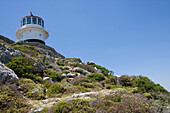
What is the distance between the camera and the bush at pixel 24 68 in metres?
11.8

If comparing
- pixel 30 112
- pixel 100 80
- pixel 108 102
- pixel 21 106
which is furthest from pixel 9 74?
pixel 100 80

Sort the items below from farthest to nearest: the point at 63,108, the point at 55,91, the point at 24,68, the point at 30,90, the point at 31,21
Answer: the point at 31,21
the point at 24,68
the point at 55,91
the point at 30,90
the point at 63,108

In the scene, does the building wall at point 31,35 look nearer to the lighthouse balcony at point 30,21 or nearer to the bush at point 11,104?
the lighthouse balcony at point 30,21

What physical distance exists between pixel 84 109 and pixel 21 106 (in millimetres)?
3306

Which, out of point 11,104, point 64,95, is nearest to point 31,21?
point 64,95

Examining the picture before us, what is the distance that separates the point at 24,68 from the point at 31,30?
21.5 m

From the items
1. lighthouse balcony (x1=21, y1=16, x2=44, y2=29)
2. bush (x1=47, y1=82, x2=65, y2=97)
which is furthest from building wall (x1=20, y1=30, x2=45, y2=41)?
bush (x1=47, y1=82, x2=65, y2=97)

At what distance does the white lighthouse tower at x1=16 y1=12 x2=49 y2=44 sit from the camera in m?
31.7

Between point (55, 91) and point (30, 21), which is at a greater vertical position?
point (30, 21)

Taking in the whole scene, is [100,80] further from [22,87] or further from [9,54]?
[9,54]

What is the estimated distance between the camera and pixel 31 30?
31750mm

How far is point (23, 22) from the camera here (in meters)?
32.9

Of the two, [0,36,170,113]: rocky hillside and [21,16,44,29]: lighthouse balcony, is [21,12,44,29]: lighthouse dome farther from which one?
[0,36,170,113]: rocky hillside

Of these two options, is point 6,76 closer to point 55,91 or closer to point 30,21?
point 55,91
